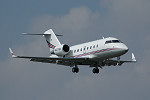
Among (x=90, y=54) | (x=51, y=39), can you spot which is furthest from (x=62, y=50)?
(x=51, y=39)

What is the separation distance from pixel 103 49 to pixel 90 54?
6.46 ft

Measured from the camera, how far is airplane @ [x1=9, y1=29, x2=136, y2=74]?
46.5 m

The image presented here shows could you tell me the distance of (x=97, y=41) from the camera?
4834 cm

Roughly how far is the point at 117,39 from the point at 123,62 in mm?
5932

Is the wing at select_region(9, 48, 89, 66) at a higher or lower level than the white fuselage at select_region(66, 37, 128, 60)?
lower

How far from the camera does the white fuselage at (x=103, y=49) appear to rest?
1816 inches

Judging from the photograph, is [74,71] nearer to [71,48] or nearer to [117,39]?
[71,48]

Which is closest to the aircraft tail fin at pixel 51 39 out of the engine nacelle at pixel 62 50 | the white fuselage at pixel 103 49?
the engine nacelle at pixel 62 50

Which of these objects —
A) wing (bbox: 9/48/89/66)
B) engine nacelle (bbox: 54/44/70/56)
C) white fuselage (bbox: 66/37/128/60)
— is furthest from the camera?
engine nacelle (bbox: 54/44/70/56)

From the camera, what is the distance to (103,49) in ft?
154

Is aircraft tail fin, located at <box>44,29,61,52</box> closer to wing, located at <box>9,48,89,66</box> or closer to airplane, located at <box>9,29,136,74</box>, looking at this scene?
airplane, located at <box>9,29,136,74</box>

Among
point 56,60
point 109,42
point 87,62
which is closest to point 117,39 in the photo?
point 109,42

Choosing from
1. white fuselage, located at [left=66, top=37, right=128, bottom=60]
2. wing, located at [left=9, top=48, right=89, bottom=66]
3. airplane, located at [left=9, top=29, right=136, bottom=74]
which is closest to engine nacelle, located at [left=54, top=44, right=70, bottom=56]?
airplane, located at [left=9, top=29, right=136, bottom=74]

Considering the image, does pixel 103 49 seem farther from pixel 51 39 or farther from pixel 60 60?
pixel 51 39
